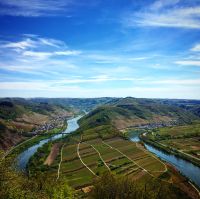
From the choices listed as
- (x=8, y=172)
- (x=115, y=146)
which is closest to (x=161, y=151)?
(x=115, y=146)

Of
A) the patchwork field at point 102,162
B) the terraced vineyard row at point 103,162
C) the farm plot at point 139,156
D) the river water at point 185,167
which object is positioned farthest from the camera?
the farm plot at point 139,156

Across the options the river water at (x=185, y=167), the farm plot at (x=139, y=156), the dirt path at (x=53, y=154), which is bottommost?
the dirt path at (x=53, y=154)

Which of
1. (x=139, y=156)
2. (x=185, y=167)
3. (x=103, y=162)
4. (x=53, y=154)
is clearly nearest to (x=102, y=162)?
(x=103, y=162)

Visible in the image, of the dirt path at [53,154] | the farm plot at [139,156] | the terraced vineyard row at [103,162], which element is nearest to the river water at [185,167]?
the farm plot at [139,156]

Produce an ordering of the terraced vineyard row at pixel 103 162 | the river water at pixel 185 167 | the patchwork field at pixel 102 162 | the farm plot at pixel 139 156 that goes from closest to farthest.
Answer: the patchwork field at pixel 102 162
the terraced vineyard row at pixel 103 162
the river water at pixel 185 167
the farm plot at pixel 139 156

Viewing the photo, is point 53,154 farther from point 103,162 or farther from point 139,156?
point 139,156

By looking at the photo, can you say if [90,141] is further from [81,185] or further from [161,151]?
[81,185]

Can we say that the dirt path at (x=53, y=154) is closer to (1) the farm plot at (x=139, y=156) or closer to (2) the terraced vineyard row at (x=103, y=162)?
(2) the terraced vineyard row at (x=103, y=162)

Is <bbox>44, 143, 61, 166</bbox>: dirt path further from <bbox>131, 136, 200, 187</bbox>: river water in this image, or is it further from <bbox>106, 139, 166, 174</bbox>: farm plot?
<bbox>131, 136, 200, 187</bbox>: river water
